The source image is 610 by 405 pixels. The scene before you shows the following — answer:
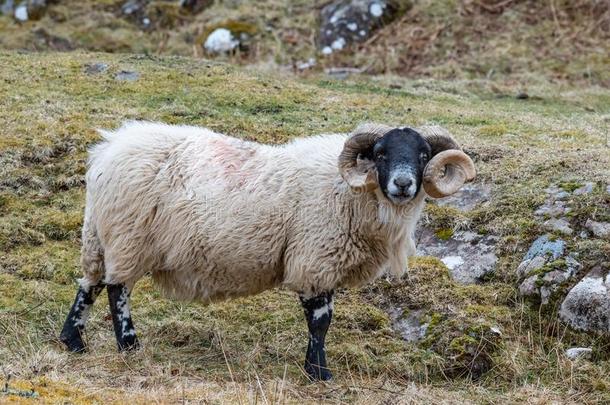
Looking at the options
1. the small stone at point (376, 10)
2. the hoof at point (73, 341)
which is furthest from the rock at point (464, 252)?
the small stone at point (376, 10)

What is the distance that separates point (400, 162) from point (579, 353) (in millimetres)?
2739

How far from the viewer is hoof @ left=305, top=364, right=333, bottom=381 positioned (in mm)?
8266

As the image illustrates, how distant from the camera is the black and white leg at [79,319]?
8.91m

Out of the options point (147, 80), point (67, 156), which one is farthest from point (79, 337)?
point (147, 80)

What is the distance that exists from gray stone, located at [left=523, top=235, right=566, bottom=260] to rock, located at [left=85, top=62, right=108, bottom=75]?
1141 cm

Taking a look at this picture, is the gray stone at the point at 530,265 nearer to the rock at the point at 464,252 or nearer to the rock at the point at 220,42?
the rock at the point at 464,252

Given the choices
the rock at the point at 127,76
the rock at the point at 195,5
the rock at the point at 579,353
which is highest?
the rock at the point at 195,5

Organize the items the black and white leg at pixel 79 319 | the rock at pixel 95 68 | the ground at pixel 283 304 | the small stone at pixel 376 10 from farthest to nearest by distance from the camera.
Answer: the small stone at pixel 376 10, the rock at pixel 95 68, the black and white leg at pixel 79 319, the ground at pixel 283 304

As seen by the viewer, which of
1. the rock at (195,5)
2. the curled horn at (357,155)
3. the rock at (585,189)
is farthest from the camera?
the rock at (195,5)

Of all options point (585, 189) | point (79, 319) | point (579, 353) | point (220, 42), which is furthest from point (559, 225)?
point (220, 42)

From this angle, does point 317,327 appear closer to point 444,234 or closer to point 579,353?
point 579,353

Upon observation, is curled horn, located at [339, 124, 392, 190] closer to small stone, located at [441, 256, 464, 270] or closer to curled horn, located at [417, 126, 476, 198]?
curled horn, located at [417, 126, 476, 198]

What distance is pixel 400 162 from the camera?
7.87m

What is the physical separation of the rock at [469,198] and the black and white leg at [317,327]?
3729 mm
